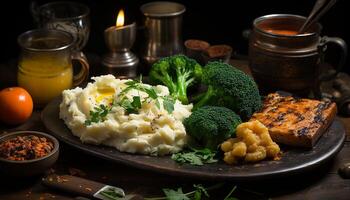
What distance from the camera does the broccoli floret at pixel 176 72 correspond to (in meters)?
4.64

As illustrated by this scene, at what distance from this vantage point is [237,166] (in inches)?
149

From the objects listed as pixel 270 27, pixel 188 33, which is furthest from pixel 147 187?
pixel 188 33

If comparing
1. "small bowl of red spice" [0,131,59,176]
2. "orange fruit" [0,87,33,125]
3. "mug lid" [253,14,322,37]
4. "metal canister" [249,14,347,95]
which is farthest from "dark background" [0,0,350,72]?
"small bowl of red spice" [0,131,59,176]

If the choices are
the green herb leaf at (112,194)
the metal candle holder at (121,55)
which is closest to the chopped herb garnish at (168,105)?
the green herb leaf at (112,194)

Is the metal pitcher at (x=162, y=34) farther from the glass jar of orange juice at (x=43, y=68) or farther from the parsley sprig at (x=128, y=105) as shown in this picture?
the parsley sprig at (x=128, y=105)

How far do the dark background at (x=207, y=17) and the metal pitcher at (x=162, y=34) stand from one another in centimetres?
41

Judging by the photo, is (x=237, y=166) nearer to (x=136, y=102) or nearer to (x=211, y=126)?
(x=211, y=126)

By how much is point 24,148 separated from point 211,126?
107 centimetres

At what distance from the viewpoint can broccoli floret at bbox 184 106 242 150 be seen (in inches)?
154

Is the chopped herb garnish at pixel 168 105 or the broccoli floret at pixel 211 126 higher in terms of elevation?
the chopped herb garnish at pixel 168 105

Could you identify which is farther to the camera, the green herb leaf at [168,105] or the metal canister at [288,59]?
the metal canister at [288,59]

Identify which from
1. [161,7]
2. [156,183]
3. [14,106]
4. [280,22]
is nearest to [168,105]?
[156,183]

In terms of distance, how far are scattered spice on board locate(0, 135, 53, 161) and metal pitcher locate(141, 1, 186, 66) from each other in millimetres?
1734

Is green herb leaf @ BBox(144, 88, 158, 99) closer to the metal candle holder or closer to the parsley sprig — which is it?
the parsley sprig
